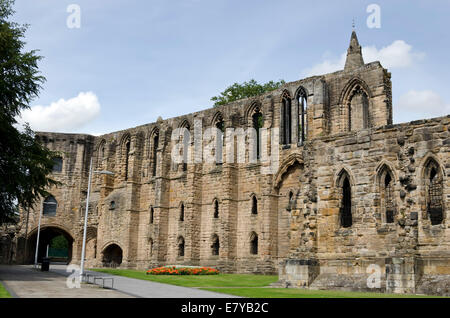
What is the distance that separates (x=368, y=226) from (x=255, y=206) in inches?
743

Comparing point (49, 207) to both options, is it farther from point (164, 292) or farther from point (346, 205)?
point (346, 205)

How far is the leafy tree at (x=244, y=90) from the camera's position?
2243 inches

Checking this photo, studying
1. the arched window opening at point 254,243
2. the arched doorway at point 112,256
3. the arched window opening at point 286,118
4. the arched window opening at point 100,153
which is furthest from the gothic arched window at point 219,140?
the arched window opening at point 100,153

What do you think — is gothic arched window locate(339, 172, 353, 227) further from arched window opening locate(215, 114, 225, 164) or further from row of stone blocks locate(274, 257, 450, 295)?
arched window opening locate(215, 114, 225, 164)

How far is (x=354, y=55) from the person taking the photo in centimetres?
4378

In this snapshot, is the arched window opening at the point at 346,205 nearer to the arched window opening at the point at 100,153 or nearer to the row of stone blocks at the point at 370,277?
the row of stone blocks at the point at 370,277

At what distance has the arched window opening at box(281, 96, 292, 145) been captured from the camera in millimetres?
38834

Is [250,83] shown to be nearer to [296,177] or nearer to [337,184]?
[296,177]

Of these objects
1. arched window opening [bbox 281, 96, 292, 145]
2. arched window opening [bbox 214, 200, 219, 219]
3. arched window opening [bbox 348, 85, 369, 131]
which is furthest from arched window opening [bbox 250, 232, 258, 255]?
arched window opening [bbox 348, 85, 369, 131]

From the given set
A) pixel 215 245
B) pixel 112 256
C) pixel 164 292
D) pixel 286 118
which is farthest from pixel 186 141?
pixel 164 292

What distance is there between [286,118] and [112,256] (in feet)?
78.3

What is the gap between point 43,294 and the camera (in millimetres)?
17969

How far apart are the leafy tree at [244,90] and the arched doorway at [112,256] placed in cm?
1918
